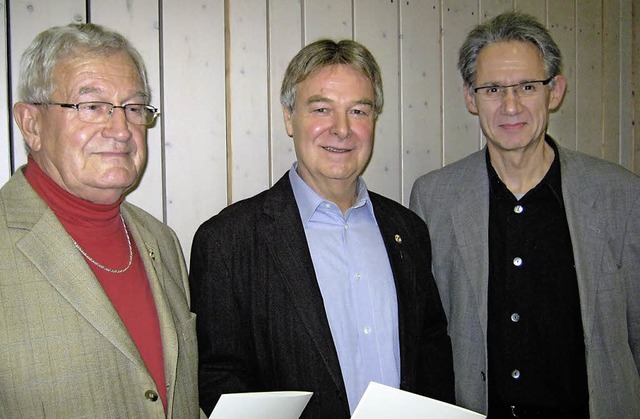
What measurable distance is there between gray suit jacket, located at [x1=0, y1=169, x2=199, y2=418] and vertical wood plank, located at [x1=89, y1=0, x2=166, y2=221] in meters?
0.60

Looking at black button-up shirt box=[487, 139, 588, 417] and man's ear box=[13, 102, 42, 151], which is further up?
man's ear box=[13, 102, 42, 151]

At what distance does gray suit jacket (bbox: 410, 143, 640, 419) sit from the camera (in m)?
1.91

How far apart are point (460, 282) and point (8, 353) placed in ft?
4.78

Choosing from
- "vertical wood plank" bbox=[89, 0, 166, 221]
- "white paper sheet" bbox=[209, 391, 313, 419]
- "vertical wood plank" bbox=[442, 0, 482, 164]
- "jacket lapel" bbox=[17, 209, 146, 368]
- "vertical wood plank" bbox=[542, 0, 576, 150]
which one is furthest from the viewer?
"vertical wood plank" bbox=[542, 0, 576, 150]

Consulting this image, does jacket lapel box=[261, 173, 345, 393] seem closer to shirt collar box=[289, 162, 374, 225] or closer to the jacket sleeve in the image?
shirt collar box=[289, 162, 374, 225]

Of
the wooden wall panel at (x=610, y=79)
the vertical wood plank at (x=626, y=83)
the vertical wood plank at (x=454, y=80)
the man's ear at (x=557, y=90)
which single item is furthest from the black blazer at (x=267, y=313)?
the vertical wood plank at (x=626, y=83)

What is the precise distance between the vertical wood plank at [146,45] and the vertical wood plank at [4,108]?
269 mm

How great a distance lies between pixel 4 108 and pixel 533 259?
6.08ft

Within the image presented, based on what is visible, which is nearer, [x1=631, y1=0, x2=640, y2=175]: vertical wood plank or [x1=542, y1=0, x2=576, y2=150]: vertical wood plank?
[x1=542, y1=0, x2=576, y2=150]: vertical wood plank

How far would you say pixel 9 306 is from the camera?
3.91 feet

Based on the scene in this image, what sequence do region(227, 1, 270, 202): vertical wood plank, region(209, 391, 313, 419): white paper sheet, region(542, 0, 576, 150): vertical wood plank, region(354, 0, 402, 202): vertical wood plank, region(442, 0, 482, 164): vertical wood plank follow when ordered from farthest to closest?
1. region(542, 0, 576, 150): vertical wood plank
2. region(442, 0, 482, 164): vertical wood plank
3. region(354, 0, 402, 202): vertical wood plank
4. region(227, 1, 270, 202): vertical wood plank
5. region(209, 391, 313, 419): white paper sheet

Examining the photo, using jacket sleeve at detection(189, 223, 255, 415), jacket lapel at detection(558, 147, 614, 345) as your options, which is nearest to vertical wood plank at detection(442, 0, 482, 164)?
jacket lapel at detection(558, 147, 614, 345)

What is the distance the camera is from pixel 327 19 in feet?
7.56

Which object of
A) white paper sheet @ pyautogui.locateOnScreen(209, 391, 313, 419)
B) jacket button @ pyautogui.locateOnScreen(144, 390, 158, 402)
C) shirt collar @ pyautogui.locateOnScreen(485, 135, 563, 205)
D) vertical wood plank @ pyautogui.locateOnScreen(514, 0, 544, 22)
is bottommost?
jacket button @ pyautogui.locateOnScreen(144, 390, 158, 402)
